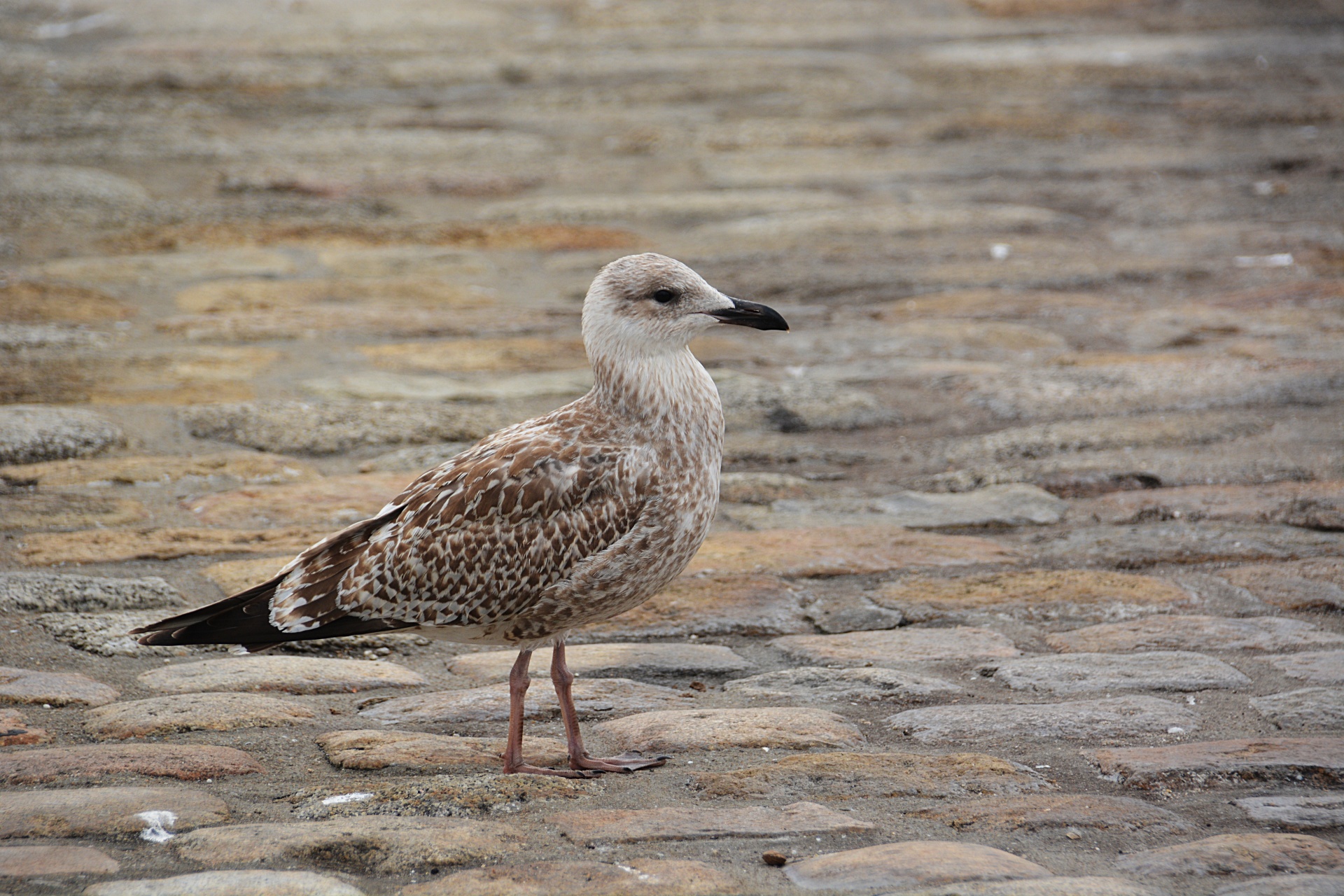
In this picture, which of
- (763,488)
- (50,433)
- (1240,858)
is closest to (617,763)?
(1240,858)

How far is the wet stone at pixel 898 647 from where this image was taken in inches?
150

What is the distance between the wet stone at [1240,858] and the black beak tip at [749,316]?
1697mm

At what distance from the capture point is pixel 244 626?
341 centimetres

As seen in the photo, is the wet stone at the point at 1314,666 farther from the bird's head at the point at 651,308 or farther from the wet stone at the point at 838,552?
the bird's head at the point at 651,308

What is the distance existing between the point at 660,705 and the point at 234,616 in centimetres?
117

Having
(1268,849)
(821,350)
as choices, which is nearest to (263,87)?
(821,350)

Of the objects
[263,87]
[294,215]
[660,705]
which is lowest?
[660,705]

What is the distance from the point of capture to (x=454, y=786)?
3.01 metres

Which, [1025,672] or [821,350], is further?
[821,350]

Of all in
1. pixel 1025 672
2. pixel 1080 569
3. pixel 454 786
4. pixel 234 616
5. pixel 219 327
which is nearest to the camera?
pixel 454 786

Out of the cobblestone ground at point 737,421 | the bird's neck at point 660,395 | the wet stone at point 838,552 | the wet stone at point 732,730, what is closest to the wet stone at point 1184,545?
the cobblestone ground at point 737,421

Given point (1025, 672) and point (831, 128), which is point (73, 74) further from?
point (1025, 672)

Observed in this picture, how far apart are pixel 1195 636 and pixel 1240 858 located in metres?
1.35

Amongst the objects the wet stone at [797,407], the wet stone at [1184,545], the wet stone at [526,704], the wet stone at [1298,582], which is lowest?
the wet stone at [526,704]
